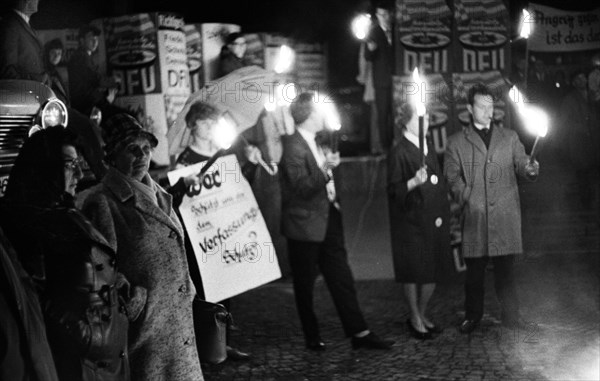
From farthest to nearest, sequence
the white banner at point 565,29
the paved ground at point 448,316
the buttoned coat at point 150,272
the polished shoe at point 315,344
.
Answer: the white banner at point 565,29 → the polished shoe at point 315,344 → the paved ground at point 448,316 → the buttoned coat at point 150,272

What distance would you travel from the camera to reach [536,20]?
15.2m

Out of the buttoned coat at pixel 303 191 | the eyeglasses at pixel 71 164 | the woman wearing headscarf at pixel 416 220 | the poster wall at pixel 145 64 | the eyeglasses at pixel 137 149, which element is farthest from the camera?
the poster wall at pixel 145 64

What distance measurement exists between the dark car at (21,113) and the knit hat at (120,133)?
1318 mm

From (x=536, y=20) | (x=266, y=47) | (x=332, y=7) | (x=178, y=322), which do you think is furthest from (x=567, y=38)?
(x=178, y=322)

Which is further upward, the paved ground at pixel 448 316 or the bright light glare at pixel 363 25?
the bright light glare at pixel 363 25

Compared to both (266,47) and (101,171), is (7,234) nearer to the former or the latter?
(101,171)

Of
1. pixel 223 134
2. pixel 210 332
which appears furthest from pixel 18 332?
pixel 223 134

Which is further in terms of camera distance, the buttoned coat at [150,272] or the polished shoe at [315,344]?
the polished shoe at [315,344]

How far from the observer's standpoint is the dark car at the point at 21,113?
21.5 feet

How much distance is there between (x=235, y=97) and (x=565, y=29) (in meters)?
9.28

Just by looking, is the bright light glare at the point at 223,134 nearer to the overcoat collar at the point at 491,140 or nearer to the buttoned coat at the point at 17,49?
the buttoned coat at the point at 17,49

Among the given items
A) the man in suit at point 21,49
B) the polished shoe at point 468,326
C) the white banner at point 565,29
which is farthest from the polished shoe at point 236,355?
the white banner at point 565,29

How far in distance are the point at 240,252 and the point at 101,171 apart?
1.30m

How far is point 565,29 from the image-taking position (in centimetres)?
1537
